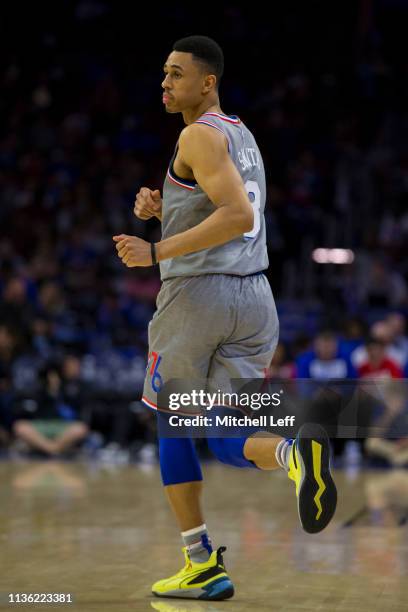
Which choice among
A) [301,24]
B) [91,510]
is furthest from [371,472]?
[301,24]

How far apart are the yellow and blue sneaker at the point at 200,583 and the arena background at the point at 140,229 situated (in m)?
0.09

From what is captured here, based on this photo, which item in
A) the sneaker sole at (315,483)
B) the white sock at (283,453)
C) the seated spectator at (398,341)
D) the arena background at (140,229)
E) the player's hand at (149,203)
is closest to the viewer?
the sneaker sole at (315,483)

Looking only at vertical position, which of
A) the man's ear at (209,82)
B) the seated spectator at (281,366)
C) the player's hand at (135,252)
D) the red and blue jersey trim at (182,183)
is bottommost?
the seated spectator at (281,366)

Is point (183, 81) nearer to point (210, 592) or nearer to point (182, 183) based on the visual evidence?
point (182, 183)

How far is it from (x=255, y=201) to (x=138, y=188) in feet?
34.7

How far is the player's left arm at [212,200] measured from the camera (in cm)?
358

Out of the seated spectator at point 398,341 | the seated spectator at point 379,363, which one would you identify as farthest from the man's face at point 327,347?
the seated spectator at point 398,341

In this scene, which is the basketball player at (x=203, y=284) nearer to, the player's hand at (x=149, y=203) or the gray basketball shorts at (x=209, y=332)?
the gray basketball shorts at (x=209, y=332)

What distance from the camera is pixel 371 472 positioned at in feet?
29.2

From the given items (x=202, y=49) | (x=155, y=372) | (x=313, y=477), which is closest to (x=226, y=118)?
(x=202, y=49)

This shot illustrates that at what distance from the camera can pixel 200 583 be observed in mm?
3818

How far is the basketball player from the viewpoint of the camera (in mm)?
3631

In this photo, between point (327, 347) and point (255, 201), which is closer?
point (255, 201)

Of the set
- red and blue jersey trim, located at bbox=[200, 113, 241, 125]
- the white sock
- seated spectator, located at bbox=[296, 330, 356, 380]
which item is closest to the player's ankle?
the white sock
